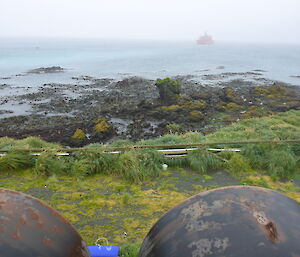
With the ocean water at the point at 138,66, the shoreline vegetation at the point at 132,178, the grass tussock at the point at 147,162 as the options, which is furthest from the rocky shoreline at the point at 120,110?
the ocean water at the point at 138,66

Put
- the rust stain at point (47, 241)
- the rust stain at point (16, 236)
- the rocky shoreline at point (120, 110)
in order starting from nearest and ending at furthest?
the rust stain at point (16, 236)
the rust stain at point (47, 241)
the rocky shoreline at point (120, 110)

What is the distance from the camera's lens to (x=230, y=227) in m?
2.23

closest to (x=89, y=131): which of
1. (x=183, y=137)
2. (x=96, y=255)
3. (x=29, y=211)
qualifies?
(x=183, y=137)

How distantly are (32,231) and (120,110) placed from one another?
21.1 m

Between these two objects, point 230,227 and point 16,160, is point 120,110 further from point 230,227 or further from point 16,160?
point 230,227

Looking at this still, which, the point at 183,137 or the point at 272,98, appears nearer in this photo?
the point at 183,137

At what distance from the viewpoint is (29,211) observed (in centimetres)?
251

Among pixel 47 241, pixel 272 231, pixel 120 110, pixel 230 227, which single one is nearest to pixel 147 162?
pixel 47 241

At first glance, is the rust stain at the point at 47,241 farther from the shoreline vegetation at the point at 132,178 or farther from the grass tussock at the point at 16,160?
the grass tussock at the point at 16,160

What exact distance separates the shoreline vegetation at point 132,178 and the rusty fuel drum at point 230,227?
A: 312 cm

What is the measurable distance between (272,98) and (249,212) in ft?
92.9

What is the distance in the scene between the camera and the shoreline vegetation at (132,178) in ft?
19.4

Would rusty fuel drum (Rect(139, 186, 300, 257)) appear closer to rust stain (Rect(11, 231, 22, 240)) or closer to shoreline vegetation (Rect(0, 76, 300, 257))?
rust stain (Rect(11, 231, 22, 240))

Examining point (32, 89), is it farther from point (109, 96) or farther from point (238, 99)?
point (238, 99)
